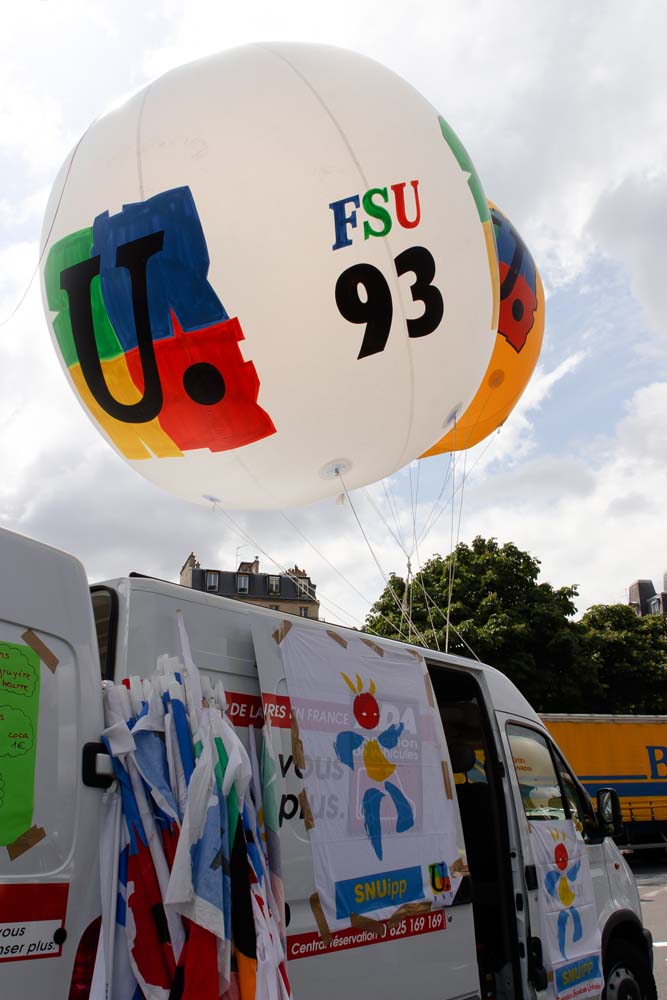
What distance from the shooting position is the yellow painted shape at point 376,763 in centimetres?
425

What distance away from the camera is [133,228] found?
20.9ft

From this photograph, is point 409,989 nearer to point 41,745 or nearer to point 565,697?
point 41,745

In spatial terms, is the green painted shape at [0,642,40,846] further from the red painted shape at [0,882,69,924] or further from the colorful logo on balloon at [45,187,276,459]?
the colorful logo on balloon at [45,187,276,459]

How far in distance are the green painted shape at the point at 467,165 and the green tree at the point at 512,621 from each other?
19.6 metres

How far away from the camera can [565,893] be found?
5.56 m

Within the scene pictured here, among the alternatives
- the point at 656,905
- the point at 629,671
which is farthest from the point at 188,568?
the point at 656,905

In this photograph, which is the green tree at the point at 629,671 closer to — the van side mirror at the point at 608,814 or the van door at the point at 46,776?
the van side mirror at the point at 608,814

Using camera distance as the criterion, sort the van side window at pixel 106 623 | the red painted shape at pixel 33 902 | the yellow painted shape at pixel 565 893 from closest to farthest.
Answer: the red painted shape at pixel 33 902
the van side window at pixel 106 623
the yellow painted shape at pixel 565 893

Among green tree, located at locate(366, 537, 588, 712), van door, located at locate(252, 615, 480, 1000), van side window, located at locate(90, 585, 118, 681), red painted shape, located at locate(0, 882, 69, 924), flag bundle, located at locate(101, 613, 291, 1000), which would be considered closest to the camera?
red painted shape, located at locate(0, 882, 69, 924)

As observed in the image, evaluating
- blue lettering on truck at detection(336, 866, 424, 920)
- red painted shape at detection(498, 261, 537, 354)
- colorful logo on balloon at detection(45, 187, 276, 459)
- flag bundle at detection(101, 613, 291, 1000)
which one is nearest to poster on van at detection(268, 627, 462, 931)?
blue lettering on truck at detection(336, 866, 424, 920)

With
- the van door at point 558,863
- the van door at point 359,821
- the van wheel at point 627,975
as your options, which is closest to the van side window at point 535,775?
the van door at point 558,863

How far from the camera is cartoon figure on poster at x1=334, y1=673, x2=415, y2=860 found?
13.6 ft

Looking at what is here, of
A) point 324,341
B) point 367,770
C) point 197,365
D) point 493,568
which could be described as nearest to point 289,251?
point 324,341

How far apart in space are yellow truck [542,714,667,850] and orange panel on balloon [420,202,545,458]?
36.6 feet
